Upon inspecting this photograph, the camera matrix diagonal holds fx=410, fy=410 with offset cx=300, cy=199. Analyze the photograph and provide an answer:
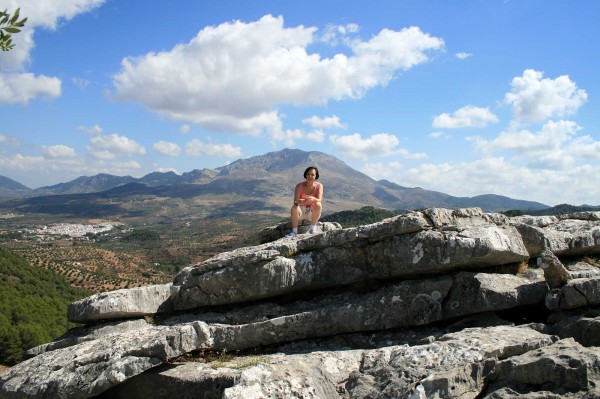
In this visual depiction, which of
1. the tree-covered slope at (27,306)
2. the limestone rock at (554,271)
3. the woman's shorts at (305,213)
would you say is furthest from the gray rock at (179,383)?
the tree-covered slope at (27,306)

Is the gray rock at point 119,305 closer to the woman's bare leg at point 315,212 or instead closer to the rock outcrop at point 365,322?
the rock outcrop at point 365,322

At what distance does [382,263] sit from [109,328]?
904 cm

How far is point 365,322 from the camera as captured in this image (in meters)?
11.5

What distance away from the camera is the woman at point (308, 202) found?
17.3 m

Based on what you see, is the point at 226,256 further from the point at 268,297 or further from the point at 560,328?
the point at 560,328

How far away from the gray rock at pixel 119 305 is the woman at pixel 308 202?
584 centimetres

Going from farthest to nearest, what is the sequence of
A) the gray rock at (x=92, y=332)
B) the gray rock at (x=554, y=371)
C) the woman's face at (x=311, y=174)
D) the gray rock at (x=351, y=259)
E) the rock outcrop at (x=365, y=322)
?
1. the woman's face at (x=311, y=174)
2. the gray rock at (x=92, y=332)
3. the gray rock at (x=351, y=259)
4. the rock outcrop at (x=365, y=322)
5. the gray rock at (x=554, y=371)

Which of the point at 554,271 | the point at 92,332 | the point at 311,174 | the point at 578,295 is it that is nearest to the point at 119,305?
the point at 92,332

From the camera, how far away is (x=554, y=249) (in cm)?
1304

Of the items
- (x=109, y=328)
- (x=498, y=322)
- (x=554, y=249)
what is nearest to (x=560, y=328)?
(x=498, y=322)

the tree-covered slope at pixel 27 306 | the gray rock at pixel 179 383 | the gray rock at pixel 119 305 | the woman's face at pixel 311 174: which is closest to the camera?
the gray rock at pixel 179 383

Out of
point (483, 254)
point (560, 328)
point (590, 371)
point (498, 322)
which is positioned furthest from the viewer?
point (483, 254)

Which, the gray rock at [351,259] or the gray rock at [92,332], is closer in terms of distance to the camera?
the gray rock at [351,259]

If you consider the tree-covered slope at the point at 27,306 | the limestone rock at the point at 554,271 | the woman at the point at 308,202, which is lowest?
the tree-covered slope at the point at 27,306
